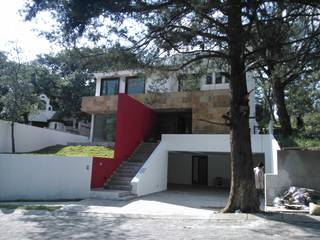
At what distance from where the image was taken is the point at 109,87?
2731 cm

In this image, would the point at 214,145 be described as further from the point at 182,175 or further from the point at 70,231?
the point at 70,231

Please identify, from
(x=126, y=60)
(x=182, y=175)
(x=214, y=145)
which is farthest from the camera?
(x=182, y=175)

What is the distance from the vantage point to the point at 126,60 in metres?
12.4

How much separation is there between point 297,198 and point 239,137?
3.26m

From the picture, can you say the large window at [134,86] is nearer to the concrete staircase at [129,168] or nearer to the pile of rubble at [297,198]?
the concrete staircase at [129,168]

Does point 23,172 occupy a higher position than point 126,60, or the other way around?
point 126,60

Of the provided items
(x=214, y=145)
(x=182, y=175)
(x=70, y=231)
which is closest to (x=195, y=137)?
(x=214, y=145)

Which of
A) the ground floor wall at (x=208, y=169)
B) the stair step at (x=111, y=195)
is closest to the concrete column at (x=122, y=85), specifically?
the ground floor wall at (x=208, y=169)

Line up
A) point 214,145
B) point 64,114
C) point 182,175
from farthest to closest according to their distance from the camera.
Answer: point 64,114, point 182,175, point 214,145

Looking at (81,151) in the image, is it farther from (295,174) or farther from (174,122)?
(295,174)

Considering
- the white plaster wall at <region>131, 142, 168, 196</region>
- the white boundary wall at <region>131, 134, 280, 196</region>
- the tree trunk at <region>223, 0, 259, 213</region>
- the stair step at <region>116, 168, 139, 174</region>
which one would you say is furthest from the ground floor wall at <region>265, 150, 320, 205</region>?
the stair step at <region>116, 168, 139, 174</region>

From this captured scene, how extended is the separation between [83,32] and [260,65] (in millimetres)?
5759

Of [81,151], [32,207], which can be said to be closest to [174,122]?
[81,151]

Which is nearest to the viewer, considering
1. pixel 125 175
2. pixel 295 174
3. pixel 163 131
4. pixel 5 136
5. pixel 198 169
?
pixel 295 174
